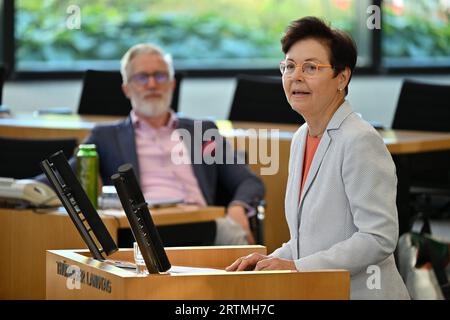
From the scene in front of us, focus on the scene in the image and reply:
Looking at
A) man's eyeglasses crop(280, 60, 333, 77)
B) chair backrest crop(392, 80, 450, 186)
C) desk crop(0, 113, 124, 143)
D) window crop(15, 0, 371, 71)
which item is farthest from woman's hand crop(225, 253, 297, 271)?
window crop(15, 0, 371, 71)

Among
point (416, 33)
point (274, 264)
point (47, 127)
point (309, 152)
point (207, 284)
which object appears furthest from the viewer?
point (416, 33)

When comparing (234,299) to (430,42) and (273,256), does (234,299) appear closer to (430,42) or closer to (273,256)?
(273,256)

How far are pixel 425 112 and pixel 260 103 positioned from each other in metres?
1.03

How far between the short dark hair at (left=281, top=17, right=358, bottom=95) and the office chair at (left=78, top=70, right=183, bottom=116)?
430 cm

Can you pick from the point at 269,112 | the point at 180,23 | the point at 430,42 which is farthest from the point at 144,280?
the point at 430,42

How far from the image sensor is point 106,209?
4.80 m

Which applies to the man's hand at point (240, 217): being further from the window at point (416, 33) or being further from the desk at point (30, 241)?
the window at point (416, 33)

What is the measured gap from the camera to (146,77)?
5.62 metres

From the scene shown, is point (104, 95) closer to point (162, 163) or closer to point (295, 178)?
point (162, 163)

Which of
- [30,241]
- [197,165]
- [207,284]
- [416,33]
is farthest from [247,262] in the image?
[416,33]

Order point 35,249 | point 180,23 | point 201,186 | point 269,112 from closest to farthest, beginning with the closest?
Result: point 35,249 < point 201,186 < point 269,112 < point 180,23

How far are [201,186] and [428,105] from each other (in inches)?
88.7

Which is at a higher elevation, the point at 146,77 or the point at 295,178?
the point at 146,77

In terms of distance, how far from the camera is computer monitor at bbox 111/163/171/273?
275cm
